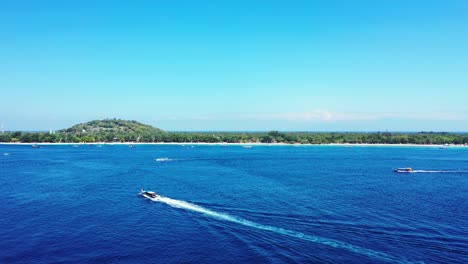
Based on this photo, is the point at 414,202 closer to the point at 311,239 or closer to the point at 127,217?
the point at 311,239

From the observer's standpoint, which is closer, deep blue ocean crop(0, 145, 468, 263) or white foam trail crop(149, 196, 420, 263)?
white foam trail crop(149, 196, 420, 263)

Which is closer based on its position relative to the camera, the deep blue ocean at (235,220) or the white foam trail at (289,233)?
the white foam trail at (289,233)

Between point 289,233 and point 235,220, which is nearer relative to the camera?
point 289,233

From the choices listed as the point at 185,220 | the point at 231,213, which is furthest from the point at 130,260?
the point at 231,213

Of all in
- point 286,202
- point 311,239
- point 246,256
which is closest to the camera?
point 246,256

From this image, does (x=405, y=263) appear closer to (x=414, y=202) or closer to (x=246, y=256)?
(x=246, y=256)

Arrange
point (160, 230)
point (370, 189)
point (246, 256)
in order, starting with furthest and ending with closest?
point (370, 189), point (160, 230), point (246, 256)

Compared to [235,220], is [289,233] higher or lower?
lower

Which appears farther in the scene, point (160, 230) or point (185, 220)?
point (185, 220)
